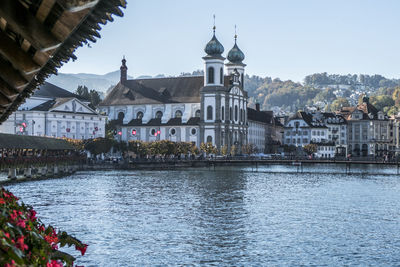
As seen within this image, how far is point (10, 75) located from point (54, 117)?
4748 inches

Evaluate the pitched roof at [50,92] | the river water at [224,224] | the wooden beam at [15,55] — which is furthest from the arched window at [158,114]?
the wooden beam at [15,55]

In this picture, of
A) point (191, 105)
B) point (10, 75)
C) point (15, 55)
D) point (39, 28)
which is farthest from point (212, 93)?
point (39, 28)

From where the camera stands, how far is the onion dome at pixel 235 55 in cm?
16212

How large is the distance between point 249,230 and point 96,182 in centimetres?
4154

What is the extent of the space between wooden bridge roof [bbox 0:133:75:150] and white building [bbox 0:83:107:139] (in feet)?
75.6

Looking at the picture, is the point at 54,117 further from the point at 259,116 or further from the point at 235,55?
the point at 259,116

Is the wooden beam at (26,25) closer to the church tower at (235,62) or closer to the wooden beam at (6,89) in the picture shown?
the wooden beam at (6,89)

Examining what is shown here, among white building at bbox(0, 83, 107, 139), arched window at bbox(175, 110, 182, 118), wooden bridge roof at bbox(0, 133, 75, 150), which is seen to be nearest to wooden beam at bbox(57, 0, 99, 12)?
wooden bridge roof at bbox(0, 133, 75, 150)

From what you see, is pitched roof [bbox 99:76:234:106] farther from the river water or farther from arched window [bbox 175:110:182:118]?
the river water

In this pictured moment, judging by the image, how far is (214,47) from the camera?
14862cm

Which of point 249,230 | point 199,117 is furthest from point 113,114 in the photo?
point 249,230

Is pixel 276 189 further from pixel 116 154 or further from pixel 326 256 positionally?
pixel 116 154

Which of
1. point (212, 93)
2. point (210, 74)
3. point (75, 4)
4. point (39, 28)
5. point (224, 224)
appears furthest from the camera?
point (210, 74)

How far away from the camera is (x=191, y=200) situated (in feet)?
173
